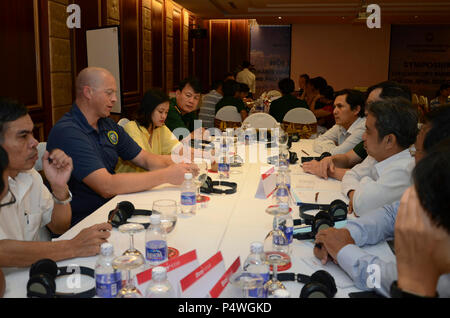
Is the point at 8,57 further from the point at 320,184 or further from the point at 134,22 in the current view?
the point at 134,22

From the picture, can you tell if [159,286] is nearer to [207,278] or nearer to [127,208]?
[207,278]

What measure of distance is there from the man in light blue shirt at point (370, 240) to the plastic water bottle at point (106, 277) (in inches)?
30.7

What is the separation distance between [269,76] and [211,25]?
9.15 ft

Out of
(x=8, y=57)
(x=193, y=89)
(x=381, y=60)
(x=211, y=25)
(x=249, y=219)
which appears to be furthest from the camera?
(x=381, y=60)

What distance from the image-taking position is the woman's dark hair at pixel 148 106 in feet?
11.8

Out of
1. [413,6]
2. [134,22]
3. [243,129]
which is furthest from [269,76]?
[243,129]

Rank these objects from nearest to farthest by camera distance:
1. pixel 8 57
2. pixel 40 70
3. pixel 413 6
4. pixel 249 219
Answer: pixel 249 219 → pixel 8 57 → pixel 40 70 → pixel 413 6

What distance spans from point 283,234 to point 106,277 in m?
0.76

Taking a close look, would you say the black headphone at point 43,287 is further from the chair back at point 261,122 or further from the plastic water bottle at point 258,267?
the chair back at point 261,122

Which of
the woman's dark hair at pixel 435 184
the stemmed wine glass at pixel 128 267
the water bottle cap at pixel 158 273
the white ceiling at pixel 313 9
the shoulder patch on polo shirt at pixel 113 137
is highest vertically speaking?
the white ceiling at pixel 313 9

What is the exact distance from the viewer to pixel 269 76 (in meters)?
14.8

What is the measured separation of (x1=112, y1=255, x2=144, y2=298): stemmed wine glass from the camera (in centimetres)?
132

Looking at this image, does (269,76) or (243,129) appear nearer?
(243,129)

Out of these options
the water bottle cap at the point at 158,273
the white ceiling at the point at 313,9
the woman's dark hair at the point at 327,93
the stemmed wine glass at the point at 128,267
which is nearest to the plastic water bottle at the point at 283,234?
the stemmed wine glass at the point at 128,267
